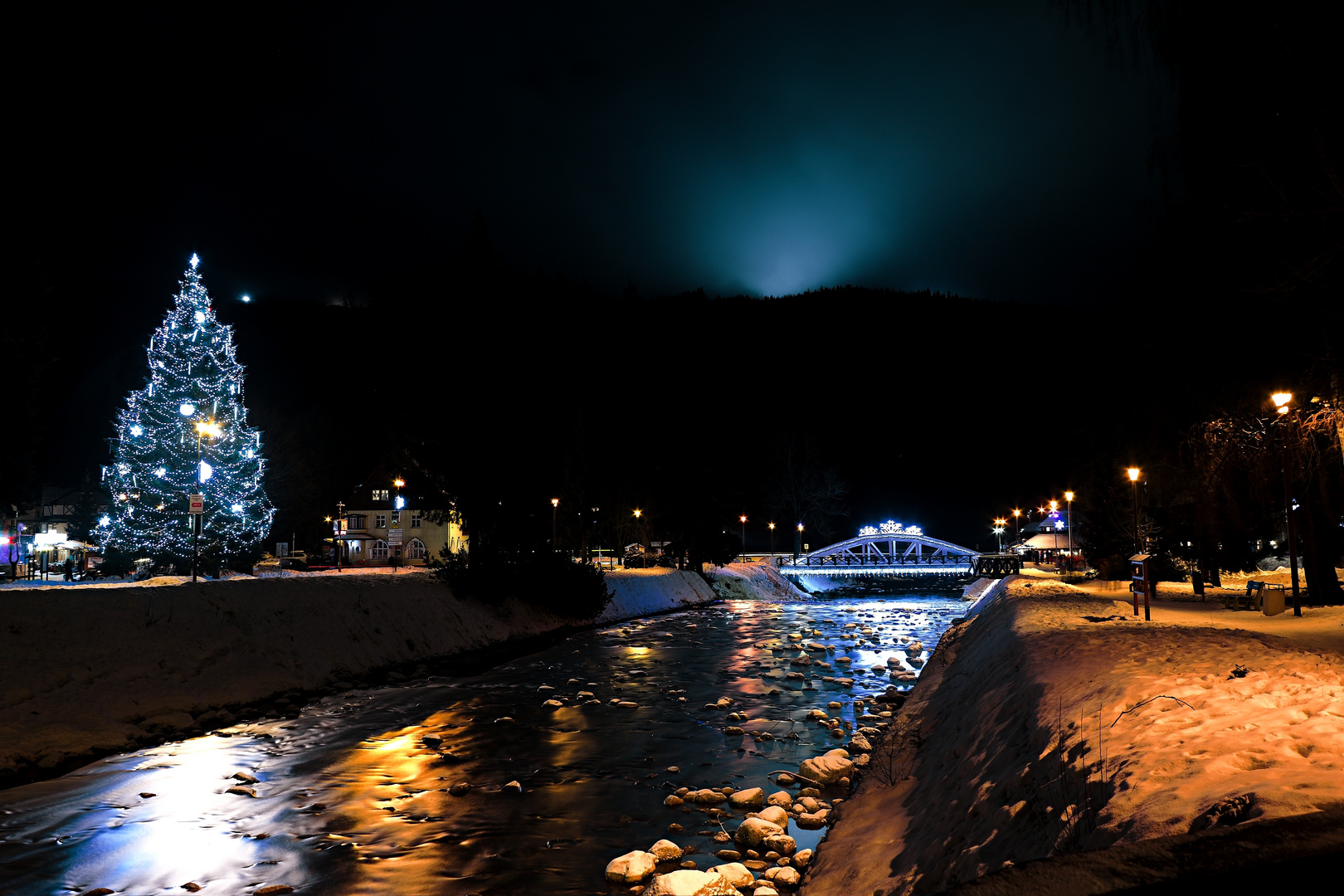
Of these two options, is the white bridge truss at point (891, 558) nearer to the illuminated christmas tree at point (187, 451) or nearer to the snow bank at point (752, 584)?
the snow bank at point (752, 584)

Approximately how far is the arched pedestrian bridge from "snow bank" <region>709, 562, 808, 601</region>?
14958 mm

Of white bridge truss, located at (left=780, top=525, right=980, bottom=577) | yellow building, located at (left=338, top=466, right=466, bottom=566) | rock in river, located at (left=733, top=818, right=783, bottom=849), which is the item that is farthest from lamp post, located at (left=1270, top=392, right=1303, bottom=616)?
white bridge truss, located at (left=780, top=525, right=980, bottom=577)

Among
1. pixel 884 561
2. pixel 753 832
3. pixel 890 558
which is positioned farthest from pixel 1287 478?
pixel 890 558

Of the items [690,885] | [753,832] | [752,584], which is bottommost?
[752,584]

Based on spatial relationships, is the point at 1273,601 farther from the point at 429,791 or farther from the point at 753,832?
the point at 429,791

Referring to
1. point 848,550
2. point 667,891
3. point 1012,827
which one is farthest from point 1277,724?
point 848,550

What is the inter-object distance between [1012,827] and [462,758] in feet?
29.7

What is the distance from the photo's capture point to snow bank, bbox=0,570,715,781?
518 inches

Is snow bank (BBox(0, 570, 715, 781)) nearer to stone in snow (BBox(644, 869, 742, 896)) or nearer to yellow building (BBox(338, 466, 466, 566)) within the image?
stone in snow (BBox(644, 869, 742, 896))

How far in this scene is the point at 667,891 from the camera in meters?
6.76

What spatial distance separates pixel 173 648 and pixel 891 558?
3460 inches

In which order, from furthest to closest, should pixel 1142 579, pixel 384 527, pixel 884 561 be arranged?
pixel 884 561 < pixel 384 527 < pixel 1142 579

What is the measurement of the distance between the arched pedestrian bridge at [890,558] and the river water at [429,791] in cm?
6545

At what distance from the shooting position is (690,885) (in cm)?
681
